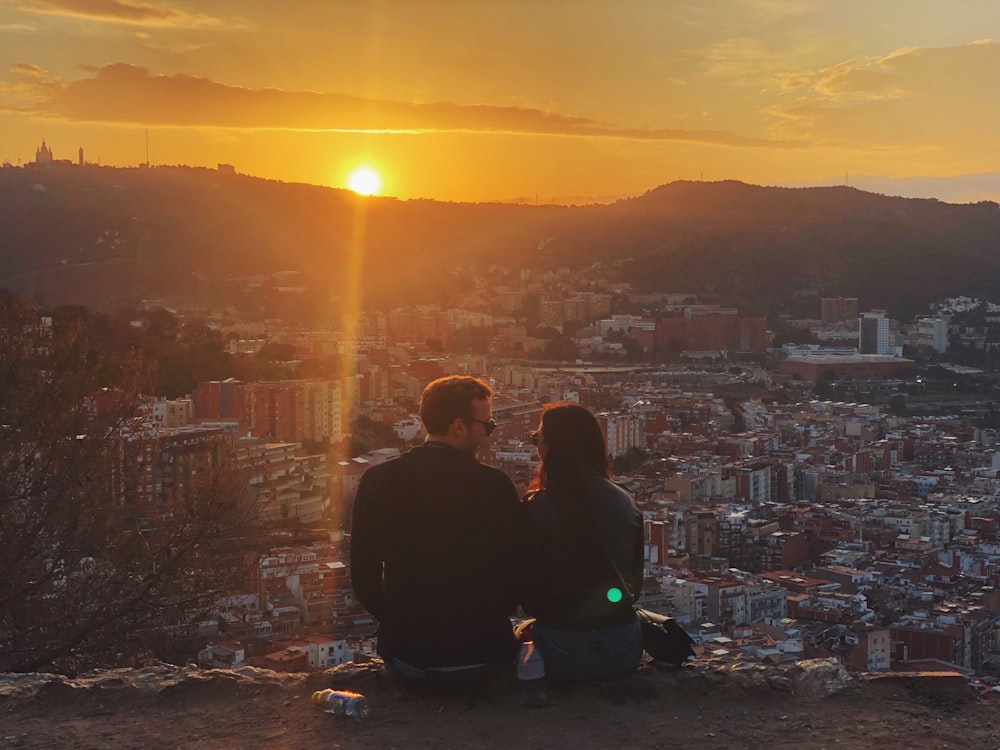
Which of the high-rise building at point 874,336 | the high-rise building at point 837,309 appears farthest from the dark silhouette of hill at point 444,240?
the high-rise building at point 874,336

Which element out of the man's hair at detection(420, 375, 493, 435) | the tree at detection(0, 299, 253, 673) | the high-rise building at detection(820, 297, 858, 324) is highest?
the high-rise building at detection(820, 297, 858, 324)

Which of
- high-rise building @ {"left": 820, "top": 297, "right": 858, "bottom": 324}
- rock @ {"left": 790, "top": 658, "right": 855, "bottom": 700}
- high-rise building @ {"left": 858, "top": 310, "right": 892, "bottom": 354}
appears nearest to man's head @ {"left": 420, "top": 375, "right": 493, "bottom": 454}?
rock @ {"left": 790, "top": 658, "right": 855, "bottom": 700}

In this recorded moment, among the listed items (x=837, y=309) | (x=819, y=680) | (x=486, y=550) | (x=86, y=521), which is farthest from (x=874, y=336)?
(x=486, y=550)

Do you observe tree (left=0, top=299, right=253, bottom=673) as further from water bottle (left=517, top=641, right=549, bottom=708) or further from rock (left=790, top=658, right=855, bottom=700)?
rock (left=790, top=658, right=855, bottom=700)

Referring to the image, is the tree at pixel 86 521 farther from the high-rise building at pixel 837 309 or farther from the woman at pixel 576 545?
the high-rise building at pixel 837 309

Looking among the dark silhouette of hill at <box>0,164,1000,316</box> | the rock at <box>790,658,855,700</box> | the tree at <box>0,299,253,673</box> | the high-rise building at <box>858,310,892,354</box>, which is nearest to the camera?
the rock at <box>790,658,855,700</box>

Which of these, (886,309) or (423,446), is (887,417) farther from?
(423,446)

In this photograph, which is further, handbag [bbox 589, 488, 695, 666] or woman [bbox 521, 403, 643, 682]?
handbag [bbox 589, 488, 695, 666]
